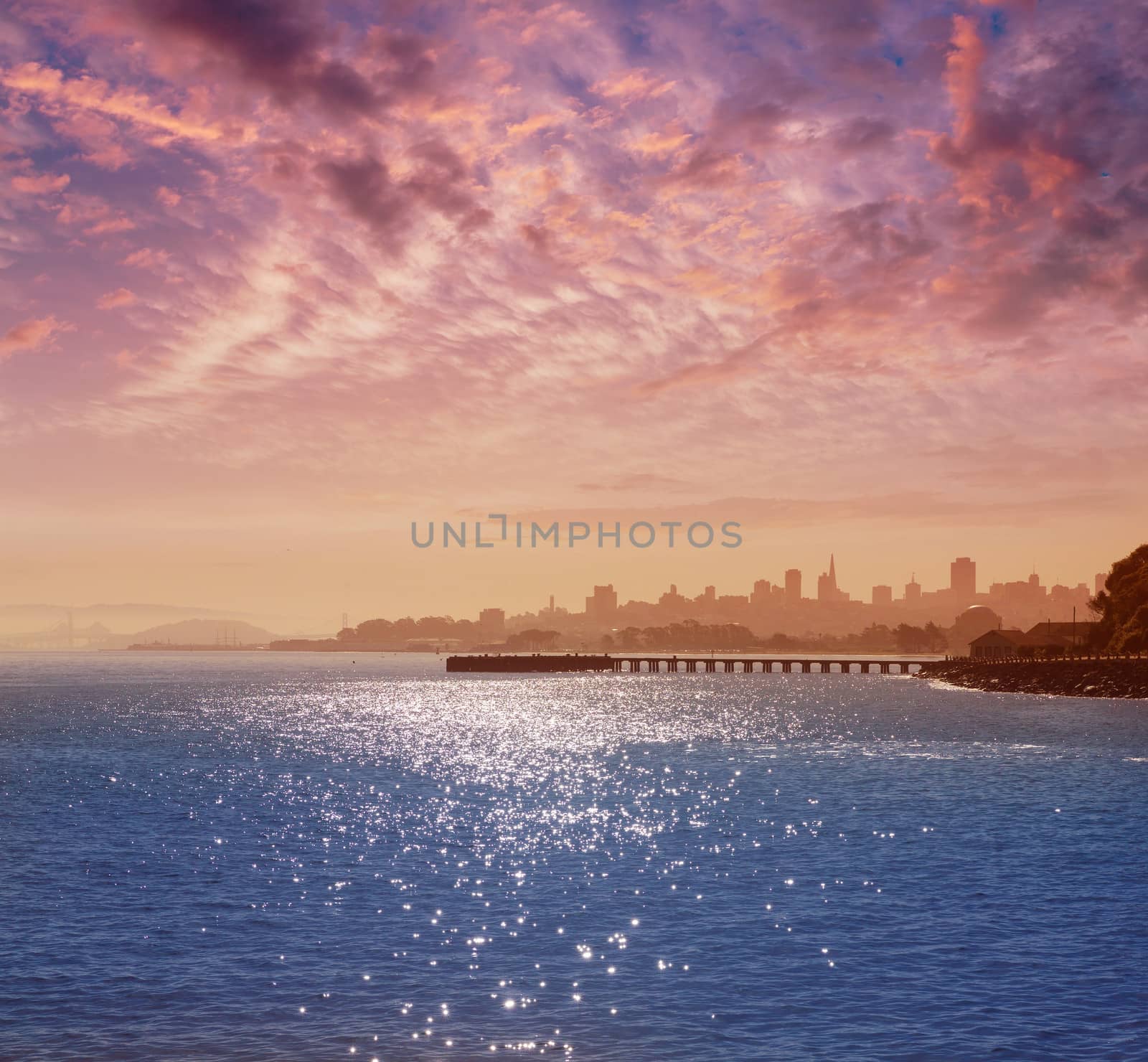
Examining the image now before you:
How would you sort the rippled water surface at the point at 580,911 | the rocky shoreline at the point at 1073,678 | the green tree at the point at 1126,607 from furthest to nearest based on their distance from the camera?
the green tree at the point at 1126,607 → the rocky shoreline at the point at 1073,678 → the rippled water surface at the point at 580,911

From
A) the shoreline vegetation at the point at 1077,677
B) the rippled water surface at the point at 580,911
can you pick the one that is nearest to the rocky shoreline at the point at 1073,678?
the shoreline vegetation at the point at 1077,677

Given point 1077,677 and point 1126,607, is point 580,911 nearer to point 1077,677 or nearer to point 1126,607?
point 1077,677

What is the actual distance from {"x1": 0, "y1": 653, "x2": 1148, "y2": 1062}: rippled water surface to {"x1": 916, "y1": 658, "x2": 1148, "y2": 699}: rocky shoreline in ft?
255

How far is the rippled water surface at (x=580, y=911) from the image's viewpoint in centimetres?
2334

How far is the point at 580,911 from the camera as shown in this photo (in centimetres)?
3384

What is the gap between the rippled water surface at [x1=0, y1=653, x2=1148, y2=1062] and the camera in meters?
23.3

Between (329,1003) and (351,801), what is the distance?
36.0m

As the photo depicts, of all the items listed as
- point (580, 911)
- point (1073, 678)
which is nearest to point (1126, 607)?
point (1073, 678)

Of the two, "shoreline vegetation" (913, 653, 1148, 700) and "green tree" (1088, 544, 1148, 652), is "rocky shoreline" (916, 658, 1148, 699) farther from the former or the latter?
"green tree" (1088, 544, 1148, 652)

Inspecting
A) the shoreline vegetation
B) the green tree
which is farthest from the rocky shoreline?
the green tree

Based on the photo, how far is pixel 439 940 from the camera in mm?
30406

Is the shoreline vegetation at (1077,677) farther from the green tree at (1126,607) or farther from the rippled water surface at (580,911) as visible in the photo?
the rippled water surface at (580,911)

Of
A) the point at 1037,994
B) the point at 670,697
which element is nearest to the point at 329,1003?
the point at 1037,994

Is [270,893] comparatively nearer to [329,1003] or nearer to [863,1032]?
[329,1003]
